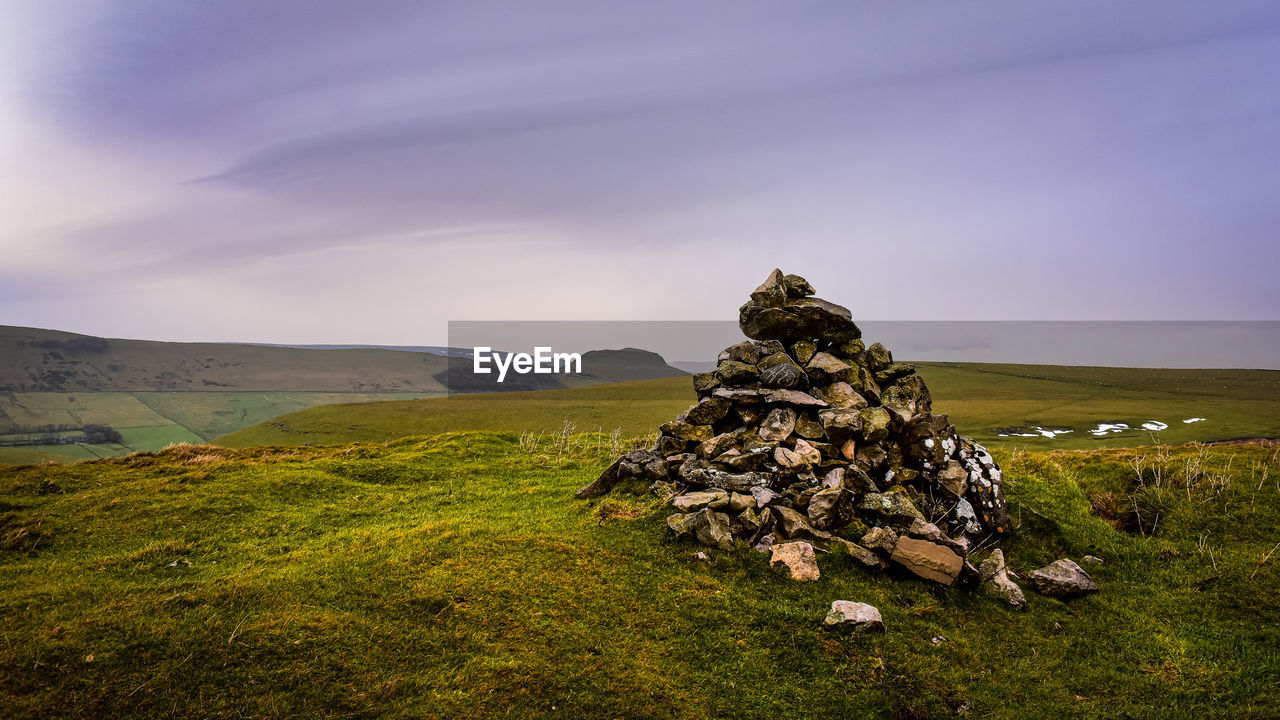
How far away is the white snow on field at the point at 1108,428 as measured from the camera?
4570 centimetres

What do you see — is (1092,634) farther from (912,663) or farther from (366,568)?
(366,568)

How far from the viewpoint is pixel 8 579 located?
9.09 metres

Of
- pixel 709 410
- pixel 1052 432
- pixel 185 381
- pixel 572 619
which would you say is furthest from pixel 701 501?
pixel 185 381

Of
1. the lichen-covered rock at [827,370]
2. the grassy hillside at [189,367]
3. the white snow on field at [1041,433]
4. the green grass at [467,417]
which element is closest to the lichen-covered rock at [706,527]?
the lichen-covered rock at [827,370]

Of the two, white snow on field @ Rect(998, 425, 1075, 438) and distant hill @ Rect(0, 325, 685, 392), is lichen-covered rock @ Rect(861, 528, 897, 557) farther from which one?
distant hill @ Rect(0, 325, 685, 392)

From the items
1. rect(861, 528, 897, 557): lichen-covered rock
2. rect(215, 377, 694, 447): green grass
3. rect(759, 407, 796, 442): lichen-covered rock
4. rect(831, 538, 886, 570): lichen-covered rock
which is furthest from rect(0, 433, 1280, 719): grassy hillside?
rect(215, 377, 694, 447): green grass

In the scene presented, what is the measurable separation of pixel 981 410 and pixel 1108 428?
509 inches

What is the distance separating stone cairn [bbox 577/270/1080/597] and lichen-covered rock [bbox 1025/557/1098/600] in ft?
2.80

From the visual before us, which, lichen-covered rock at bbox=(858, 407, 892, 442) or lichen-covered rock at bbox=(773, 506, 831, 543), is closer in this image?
lichen-covered rock at bbox=(773, 506, 831, 543)

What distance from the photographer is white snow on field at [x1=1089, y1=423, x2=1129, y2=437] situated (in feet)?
150

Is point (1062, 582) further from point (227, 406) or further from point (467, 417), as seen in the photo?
point (227, 406)

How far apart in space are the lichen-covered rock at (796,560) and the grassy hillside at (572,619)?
11.0 inches

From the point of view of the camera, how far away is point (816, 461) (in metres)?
12.5

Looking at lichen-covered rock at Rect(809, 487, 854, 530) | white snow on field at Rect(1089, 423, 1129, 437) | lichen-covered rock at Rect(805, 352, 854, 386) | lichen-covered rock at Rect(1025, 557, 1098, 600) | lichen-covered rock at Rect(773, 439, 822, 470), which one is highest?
lichen-covered rock at Rect(805, 352, 854, 386)
